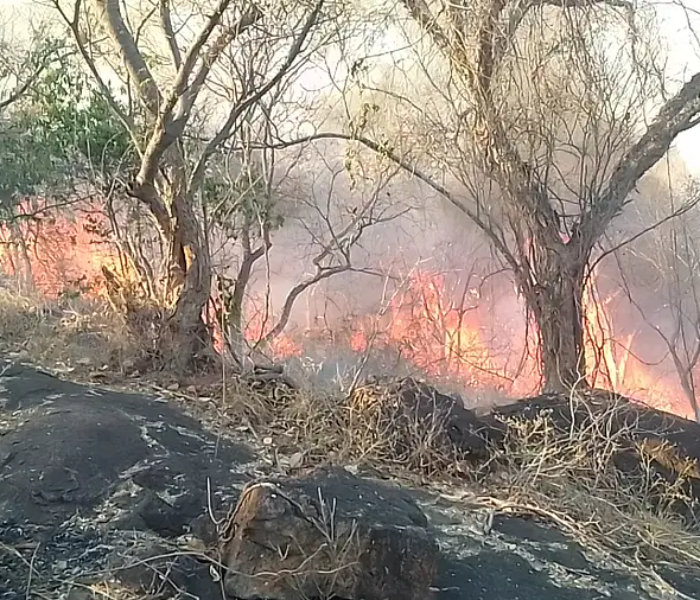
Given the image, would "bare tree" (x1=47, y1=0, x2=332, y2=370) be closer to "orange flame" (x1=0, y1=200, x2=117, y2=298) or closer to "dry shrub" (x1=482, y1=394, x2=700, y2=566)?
"orange flame" (x1=0, y1=200, x2=117, y2=298)

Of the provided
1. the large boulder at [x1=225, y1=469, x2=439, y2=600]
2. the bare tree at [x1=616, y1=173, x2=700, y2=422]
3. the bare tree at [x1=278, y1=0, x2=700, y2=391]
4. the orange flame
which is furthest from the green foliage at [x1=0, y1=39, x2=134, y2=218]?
the bare tree at [x1=616, y1=173, x2=700, y2=422]

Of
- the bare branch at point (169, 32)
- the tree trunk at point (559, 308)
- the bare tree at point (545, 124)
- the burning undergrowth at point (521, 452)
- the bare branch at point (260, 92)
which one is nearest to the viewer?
the burning undergrowth at point (521, 452)

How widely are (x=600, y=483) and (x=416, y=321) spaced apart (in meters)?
5.45

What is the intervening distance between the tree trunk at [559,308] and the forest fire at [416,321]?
449 millimetres

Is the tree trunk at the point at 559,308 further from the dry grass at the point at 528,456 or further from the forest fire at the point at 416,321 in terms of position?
the dry grass at the point at 528,456

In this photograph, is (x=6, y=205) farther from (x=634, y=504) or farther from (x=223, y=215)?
(x=634, y=504)

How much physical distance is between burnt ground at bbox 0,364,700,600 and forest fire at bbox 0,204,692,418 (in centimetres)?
184

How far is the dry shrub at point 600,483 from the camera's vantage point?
3.64 meters

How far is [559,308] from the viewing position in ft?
21.5

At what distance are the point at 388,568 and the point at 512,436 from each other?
193 centimetres

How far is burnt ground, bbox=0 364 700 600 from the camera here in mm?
2764

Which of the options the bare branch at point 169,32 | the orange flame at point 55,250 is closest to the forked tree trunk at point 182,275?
the bare branch at point 169,32

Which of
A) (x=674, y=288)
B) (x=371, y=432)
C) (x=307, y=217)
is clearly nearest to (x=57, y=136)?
(x=307, y=217)

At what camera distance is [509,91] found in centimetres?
621
